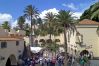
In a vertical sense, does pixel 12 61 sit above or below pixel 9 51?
below

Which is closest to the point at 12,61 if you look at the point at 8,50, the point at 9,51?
the point at 9,51

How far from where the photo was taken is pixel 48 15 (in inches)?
3438

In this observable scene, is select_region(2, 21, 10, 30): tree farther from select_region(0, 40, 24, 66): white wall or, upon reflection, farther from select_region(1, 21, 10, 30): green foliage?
select_region(0, 40, 24, 66): white wall

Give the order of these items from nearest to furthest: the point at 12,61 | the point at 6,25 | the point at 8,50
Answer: the point at 8,50
the point at 12,61
the point at 6,25

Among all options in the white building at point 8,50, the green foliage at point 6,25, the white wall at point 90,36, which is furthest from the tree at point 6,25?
the white building at point 8,50

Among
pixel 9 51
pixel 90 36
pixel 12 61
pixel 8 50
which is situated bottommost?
pixel 12 61

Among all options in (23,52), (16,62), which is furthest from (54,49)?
(16,62)

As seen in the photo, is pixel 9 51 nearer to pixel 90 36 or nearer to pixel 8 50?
pixel 8 50

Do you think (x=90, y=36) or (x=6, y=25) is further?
(x=6, y=25)

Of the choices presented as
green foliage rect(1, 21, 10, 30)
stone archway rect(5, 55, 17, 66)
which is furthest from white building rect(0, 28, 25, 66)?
green foliage rect(1, 21, 10, 30)

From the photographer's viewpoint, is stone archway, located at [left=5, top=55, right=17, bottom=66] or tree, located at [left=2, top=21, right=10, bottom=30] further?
tree, located at [left=2, top=21, right=10, bottom=30]

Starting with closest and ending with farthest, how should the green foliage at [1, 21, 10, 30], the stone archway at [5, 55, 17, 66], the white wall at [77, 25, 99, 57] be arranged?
the stone archway at [5, 55, 17, 66] < the white wall at [77, 25, 99, 57] < the green foliage at [1, 21, 10, 30]

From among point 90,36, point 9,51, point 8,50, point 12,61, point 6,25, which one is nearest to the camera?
point 8,50

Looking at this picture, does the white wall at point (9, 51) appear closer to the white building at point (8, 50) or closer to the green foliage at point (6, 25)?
the white building at point (8, 50)
